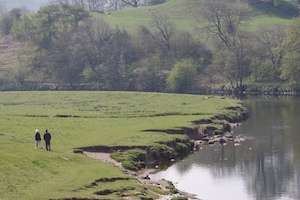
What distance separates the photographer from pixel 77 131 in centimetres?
6688

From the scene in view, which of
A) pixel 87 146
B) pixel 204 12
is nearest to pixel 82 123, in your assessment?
pixel 87 146

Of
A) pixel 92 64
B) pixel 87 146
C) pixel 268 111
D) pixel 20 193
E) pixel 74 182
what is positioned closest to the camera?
pixel 20 193

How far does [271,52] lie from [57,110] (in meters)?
70.6

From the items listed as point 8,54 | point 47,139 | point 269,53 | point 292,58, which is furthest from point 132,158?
point 8,54

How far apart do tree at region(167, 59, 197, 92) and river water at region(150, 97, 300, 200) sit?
61.5 m

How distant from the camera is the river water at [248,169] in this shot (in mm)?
46656

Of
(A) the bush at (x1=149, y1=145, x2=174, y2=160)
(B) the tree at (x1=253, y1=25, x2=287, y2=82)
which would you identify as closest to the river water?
(A) the bush at (x1=149, y1=145, x2=174, y2=160)

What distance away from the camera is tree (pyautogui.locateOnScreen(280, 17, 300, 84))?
13100cm

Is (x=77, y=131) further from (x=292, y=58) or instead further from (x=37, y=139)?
(x=292, y=58)

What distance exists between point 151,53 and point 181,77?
23296mm

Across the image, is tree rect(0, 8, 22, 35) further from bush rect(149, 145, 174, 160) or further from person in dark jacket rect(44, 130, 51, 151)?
person in dark jacket rect(44, 130, 51, 151)

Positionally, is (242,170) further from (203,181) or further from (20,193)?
(20,193)

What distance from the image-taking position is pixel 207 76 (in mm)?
149875

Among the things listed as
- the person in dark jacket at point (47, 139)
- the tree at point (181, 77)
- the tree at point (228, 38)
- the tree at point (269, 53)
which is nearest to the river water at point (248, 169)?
the person in dark jacket at point (47, 139)
